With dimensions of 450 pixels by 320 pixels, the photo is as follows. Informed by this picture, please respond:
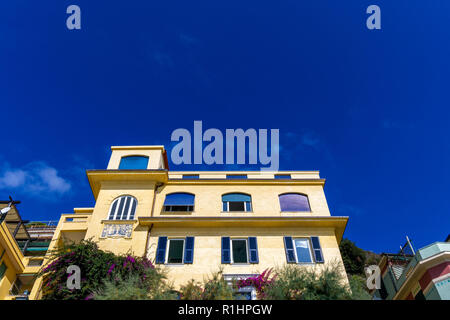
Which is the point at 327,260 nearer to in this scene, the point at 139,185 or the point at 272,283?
the point at 272,283

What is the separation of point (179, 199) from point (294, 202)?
26.6 ft

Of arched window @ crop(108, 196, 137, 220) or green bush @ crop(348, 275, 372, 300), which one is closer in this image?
green bush @ crop(348, 275, 372, 300)

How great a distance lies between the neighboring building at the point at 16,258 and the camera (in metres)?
22.3

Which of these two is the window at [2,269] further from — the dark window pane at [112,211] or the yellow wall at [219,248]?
the yellow wall at [219,248]

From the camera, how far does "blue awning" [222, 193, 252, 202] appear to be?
24266 millimetres

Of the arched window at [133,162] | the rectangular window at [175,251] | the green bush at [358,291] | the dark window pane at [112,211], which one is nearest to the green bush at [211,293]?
the rectangular window at [175,251]

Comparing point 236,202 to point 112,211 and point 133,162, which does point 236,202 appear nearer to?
point 133,162

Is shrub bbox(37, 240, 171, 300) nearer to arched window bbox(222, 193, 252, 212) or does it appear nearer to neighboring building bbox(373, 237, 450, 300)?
arched window bbox(222, 193, 252, 212)

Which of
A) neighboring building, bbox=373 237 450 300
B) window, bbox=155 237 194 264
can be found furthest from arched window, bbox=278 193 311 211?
neighboring building, bbox=373 237 450 300

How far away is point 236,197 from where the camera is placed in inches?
961

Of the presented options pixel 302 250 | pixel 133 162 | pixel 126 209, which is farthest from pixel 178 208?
pixel 302 250

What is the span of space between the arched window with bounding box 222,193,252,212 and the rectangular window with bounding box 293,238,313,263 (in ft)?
13.3
